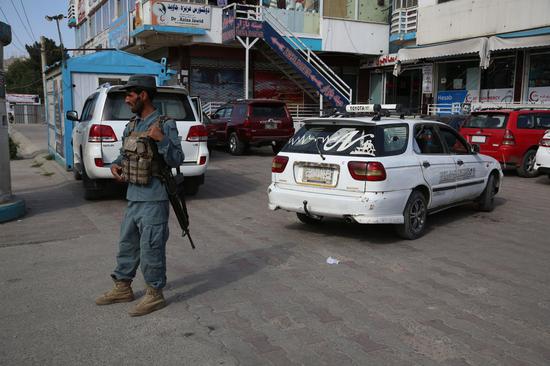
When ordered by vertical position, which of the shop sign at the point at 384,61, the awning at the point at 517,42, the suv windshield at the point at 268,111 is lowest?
the suv windshield at the point at 268,111

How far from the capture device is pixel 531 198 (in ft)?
32.7

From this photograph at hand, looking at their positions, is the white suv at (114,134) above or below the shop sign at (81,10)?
below

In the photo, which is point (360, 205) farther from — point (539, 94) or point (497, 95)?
point (497, 95)

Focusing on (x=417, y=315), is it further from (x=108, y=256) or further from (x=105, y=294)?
(x=108, y=256)

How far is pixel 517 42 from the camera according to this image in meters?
17.7

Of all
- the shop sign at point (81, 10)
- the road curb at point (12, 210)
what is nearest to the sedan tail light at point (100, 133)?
the road curb at point (12, 210)

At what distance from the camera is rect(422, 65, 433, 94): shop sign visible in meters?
23.4

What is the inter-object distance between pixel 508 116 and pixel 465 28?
9728mm

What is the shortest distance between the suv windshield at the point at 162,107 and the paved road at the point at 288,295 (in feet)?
5.45

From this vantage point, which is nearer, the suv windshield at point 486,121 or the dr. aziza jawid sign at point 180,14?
the suv windshield at point 486,121

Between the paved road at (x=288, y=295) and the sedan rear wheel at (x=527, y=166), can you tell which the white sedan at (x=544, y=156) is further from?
the paved road at (x=288, y=295)

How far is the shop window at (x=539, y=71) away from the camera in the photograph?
62.8ft

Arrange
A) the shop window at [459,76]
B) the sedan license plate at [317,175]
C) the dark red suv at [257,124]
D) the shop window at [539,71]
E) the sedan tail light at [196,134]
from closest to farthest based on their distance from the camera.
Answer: the sedan license plate at [317,175] → the sedan tail light at [196,134] → the dark red suv at [257,124] → the shop window at [539,71] → the shop window at [459,76]

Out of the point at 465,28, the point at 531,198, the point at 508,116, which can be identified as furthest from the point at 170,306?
the point at 465,28
